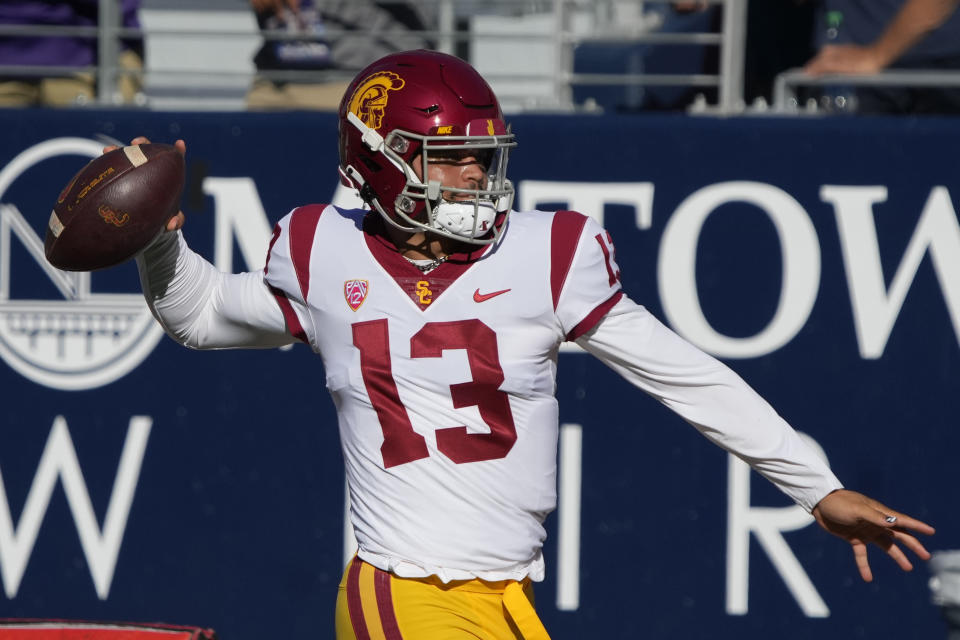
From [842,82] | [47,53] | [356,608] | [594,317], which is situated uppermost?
[47,53]

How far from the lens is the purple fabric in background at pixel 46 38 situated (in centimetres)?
507

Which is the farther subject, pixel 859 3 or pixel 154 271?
pixel 859 3

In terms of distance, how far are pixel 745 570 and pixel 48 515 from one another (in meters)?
2.38

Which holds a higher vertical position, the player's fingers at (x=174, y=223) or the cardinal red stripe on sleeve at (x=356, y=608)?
the player's fingers at (x=174, y=223)

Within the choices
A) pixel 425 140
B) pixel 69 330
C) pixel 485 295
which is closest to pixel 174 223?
pixel 425 140

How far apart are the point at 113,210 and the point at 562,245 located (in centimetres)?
91

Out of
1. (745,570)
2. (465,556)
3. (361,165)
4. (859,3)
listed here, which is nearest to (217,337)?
(361,165)

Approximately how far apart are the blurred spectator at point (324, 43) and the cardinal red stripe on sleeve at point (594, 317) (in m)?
2.37

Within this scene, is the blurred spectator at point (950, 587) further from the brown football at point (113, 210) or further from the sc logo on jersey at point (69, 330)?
the sc logo on jersey at point (69, 330)

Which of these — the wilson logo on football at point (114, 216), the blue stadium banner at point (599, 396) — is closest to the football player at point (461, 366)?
the wilson logo on football at point (114, 216)

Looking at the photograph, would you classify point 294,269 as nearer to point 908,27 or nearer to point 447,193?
point 447,193

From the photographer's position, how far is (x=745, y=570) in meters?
4.45

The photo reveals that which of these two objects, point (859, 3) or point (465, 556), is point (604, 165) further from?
point (465, 556)

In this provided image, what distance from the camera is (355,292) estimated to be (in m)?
2.73
